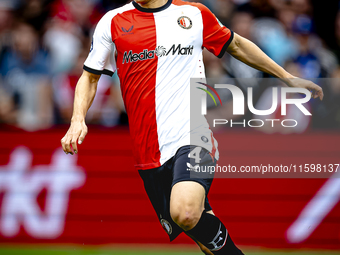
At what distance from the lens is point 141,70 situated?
4.27m

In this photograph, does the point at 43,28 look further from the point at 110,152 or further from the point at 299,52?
the point at 299,52

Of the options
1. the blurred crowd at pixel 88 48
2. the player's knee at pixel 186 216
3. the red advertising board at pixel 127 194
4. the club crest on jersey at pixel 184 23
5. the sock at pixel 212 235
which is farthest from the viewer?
the blurred crowd at pixel 88 48

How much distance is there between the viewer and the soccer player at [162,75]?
4.16 meters

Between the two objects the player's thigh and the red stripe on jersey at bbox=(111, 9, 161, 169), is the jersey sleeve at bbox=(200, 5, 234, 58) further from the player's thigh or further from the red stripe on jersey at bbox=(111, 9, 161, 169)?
the player's thigh

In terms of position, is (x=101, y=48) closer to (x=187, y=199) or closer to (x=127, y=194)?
(x=187, y=199)

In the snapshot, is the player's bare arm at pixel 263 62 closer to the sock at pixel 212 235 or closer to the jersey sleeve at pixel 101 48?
the jersey sleeve at pixel 101 48

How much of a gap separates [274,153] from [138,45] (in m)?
3.20

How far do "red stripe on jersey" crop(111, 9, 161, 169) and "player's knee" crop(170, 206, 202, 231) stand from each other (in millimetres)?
550

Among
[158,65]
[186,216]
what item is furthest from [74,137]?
[186,216]

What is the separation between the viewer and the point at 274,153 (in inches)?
265

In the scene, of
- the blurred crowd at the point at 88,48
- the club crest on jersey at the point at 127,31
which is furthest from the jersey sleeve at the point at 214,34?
the blurred crowd at the point at 88,48

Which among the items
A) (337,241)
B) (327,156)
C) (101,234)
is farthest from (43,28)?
(337,241)

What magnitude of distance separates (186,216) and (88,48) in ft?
14.1

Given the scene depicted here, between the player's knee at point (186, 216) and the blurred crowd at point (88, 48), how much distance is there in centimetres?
295
